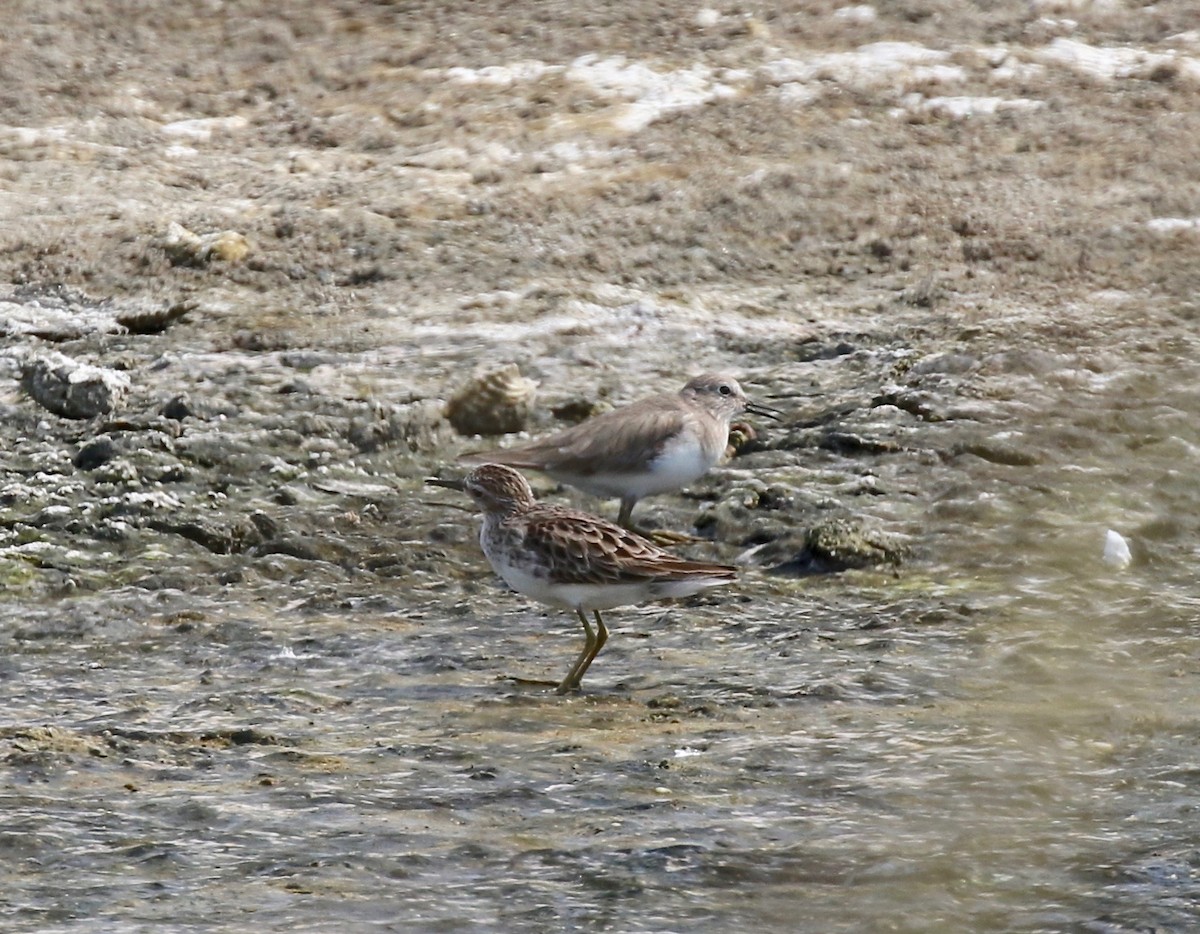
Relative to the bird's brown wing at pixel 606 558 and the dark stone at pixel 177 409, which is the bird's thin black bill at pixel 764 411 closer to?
the bird's brown wing at pixel 606 558

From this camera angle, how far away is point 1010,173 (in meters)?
12.1

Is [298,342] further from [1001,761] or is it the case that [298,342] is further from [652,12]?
[1001,761]

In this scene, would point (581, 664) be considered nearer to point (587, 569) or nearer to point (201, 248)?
point (587, 569)

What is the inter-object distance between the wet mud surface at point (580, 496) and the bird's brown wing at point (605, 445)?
17.5 inches

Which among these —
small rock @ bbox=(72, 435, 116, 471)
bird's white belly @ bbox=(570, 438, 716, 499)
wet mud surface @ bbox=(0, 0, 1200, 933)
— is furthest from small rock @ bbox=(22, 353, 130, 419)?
bird's white belly @ bbox=(570, 438, 716, 499)

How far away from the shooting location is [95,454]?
9.46 metres

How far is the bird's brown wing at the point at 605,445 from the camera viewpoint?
897 cm

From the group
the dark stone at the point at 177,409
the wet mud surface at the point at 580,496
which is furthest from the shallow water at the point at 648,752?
the dark stone at the point at 177,409

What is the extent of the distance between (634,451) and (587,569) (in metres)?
1.59

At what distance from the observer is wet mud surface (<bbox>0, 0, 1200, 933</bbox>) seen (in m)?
5.64

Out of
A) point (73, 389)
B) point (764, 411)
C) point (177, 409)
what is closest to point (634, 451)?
point (764, 411)

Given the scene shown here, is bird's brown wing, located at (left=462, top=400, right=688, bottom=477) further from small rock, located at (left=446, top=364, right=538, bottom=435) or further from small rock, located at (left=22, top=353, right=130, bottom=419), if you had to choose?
small rock, located at (left=22, top=353, right=130, bottom=419)

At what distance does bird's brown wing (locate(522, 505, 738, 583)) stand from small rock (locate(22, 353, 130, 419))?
3.10 metres

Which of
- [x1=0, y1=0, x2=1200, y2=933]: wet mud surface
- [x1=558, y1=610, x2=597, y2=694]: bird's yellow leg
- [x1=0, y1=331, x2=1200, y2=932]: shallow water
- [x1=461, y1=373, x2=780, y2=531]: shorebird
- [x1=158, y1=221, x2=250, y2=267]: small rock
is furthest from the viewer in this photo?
[x1=158, y1=221, x2=250, y2=267]: small rock
